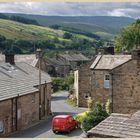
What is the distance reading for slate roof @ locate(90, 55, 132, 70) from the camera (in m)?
41.8

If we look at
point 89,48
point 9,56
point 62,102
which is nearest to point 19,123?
point 9,56

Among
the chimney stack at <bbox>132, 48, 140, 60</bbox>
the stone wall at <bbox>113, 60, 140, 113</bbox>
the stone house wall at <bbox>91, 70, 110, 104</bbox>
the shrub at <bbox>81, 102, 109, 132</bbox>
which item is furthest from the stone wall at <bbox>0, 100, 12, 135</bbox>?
the stone house wall at <bbox>91, 70, 110, 104</bbox>

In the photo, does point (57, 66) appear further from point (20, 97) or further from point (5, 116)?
point (5, 116)

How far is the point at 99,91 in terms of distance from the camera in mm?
42156

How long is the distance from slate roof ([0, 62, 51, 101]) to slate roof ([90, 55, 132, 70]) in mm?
5830

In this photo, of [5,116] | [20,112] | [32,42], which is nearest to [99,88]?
[20,112]

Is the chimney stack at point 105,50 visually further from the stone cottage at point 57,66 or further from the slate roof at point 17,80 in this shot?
the stone cottage at point 57,66

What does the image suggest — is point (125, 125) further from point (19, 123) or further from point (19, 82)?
point (19, 82)

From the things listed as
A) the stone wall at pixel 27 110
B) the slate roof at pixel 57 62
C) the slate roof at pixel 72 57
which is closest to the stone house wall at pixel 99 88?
the stone wall at pixel 27 110

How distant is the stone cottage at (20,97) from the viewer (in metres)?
28.5

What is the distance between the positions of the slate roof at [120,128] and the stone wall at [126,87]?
11840 mm

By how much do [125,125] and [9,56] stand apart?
1023 inches

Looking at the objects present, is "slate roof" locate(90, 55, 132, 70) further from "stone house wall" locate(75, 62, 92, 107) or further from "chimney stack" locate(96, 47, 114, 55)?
"chimney stack" locate(96, 47, 114, 55)

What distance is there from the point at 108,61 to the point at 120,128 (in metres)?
26.6
